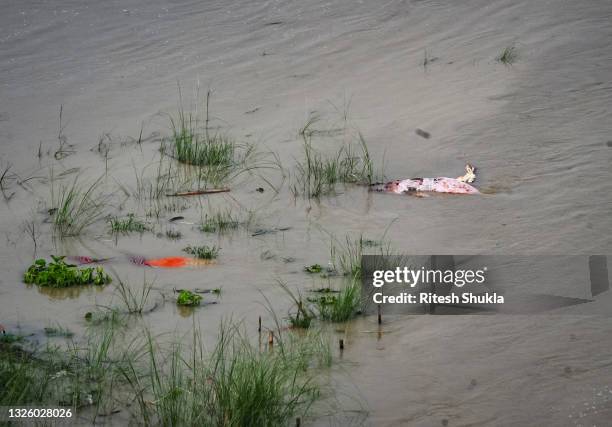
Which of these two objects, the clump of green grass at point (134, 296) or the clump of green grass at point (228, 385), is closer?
the clump of green grass at point (228, 385)

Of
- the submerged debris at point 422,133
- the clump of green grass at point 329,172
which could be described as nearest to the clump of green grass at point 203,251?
the clump of green grass at point 329,172

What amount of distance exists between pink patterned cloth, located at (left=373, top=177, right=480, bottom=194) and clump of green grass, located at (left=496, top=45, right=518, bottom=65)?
101 inches

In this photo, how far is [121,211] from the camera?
5.83m

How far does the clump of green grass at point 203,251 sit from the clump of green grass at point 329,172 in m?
0.99

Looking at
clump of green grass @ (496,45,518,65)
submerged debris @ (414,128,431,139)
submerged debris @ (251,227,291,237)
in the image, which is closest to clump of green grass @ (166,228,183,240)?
submerged debris @ (251,227,291,237)

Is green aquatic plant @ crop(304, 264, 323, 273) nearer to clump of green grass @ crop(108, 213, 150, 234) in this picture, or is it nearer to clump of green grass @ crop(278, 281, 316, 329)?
clump of green grass @ crop(278, 281, 316, 329)

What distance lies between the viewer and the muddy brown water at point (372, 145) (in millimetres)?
4027

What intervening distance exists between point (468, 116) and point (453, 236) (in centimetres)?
204

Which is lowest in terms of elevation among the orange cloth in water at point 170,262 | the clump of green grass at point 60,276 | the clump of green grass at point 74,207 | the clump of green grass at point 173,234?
the clump of green grass at point 60,276

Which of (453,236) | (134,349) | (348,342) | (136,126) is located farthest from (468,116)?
(134,349)

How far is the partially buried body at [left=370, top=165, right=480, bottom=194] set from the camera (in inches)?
233

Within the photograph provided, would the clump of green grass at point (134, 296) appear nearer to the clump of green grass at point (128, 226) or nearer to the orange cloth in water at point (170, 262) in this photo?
the orange cloth in water at point (170, 262)

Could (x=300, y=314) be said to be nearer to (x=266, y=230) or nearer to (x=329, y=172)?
(x=266, y=230)

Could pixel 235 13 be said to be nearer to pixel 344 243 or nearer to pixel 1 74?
pixel 1 74
